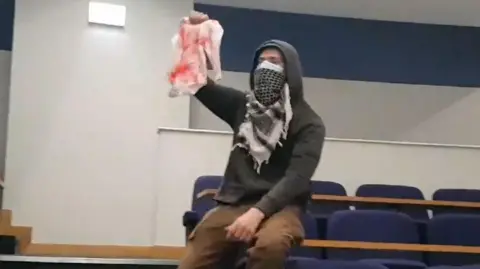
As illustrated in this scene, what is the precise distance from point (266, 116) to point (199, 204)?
4.14ft

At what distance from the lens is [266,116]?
2094 mm

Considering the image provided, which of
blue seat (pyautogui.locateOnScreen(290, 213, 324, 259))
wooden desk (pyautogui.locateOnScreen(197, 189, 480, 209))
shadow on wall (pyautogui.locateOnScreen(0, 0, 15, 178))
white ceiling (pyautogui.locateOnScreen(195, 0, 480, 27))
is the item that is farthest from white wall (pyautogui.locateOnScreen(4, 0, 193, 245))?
blue seat (pyautogui.locateOnScreen(290, 213, 324, 259))

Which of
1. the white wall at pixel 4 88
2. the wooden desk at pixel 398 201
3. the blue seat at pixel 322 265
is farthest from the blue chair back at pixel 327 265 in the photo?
the white wall at pixel 4 88

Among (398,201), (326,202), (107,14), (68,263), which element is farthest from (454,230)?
(107,14)

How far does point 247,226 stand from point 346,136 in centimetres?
353

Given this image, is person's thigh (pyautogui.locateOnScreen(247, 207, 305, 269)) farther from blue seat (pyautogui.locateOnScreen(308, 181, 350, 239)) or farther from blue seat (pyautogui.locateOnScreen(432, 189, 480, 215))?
blue seat (pyautogui.locateOnScreen(432, 189, 480, 215))

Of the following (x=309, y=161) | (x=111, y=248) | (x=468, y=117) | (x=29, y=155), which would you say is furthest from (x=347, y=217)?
(x=468, y=117)

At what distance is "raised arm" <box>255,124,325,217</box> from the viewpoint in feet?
6.43

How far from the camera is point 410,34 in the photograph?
5516mm

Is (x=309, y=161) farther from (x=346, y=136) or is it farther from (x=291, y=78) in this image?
(x=346, y=136)

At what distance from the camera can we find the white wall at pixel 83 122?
4473mm

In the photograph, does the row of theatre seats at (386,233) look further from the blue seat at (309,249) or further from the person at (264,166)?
the person at (264,166)

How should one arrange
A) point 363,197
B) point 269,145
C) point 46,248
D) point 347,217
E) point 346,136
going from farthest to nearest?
1. point 346,136
2. point 46,248
3. point 363,197
4. point 347,217
5. point 269,145

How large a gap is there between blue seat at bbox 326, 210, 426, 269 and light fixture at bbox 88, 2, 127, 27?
225cm
